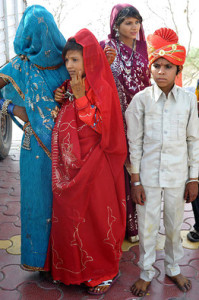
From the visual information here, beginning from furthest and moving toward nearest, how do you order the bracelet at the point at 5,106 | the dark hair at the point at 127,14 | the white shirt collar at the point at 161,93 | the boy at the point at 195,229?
the boy at the point at 195,229, the dark hair at the point at 127,14, the bracelet at the point at 5,106, the white shirt collar at the point at 161,93

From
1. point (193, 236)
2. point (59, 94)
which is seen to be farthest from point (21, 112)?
point (193, 236)

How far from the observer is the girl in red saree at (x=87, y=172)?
2090mm

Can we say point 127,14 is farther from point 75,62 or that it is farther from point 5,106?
point 5,106

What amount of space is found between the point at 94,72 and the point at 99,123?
12.5 inches

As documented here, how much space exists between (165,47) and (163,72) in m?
0.16

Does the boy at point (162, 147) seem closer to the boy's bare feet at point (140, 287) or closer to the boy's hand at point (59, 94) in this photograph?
the boy's bare feet at point (140, 287)

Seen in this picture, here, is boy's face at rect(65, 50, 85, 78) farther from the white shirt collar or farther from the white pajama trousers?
the white pajama trousers

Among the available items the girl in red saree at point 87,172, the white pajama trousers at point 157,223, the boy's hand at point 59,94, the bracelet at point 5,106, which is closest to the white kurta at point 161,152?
the white pajama trousers at point 157,223

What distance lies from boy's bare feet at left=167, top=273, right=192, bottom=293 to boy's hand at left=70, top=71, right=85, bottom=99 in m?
1.46

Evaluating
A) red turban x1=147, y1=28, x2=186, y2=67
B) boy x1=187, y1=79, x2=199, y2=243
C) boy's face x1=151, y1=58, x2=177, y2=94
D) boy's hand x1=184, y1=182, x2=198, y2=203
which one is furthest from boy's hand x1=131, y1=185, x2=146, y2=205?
boy x1=187, y1=79, x2=199, y2=243

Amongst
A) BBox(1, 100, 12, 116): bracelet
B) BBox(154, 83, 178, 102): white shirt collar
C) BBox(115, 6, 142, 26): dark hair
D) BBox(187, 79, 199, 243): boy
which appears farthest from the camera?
BBox(187, 79, 199, 243): boy

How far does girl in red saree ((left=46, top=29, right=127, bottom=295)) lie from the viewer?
209 cm

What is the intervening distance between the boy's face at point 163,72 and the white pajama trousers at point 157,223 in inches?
27.6

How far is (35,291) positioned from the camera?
7.77ft
